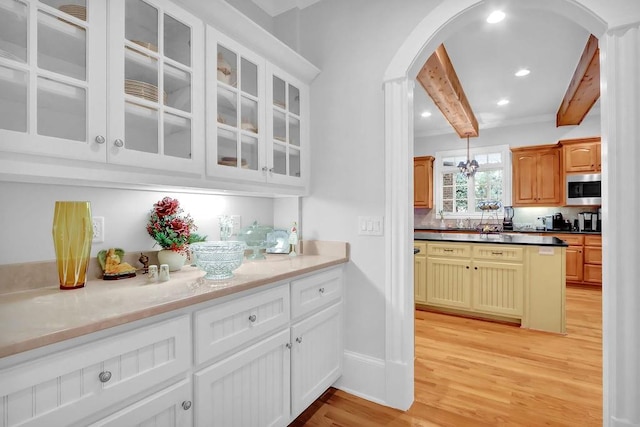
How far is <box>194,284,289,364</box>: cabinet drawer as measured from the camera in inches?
48.0

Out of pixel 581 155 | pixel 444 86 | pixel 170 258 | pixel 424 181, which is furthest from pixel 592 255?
pixel 170 258

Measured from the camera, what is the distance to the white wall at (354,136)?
208 centimetres

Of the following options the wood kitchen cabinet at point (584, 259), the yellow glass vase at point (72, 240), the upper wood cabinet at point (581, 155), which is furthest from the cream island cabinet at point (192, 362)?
the upper wood cabinet at point (581, 155)

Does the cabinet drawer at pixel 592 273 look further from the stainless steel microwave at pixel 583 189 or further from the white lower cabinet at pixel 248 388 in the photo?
the white lower cabinet at pixel 248 388

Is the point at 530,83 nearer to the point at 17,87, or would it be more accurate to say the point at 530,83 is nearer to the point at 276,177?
the point at 276,177

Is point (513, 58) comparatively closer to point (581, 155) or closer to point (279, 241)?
point (581, 155)

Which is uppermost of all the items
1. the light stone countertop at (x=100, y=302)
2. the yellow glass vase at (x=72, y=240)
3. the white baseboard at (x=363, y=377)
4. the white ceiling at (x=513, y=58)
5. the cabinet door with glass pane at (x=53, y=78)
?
the white ceiling at (x=513, y=58)

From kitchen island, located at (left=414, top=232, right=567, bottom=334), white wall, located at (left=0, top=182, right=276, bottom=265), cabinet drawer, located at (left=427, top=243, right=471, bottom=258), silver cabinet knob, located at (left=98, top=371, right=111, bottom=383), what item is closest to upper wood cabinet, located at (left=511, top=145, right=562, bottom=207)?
kitchen island, located at (left=414, top=232, right=567, bottom=334)

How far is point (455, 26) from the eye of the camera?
6.31 feet

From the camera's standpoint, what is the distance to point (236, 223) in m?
2.23

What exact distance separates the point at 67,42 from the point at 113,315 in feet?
3.23

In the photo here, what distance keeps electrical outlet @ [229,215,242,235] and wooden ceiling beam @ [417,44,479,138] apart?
2.07m

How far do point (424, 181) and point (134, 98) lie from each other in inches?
251

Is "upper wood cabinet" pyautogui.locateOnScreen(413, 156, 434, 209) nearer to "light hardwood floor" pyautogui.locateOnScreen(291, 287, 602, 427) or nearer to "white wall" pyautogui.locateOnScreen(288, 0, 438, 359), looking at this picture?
"light hardwood floor" pyautogui.locateOnScreen(291, 287, 602, 427)
